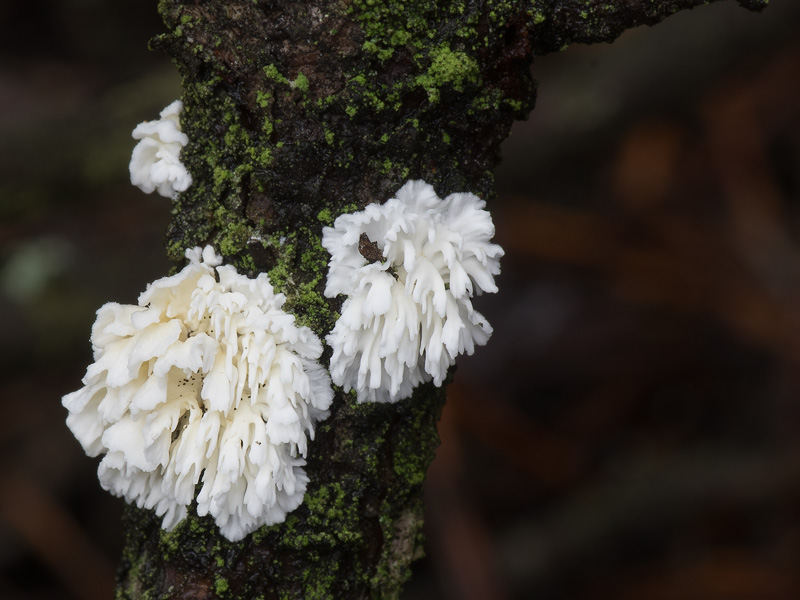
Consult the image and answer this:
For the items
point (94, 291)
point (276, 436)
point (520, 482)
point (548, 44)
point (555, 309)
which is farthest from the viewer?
point (555, 309)

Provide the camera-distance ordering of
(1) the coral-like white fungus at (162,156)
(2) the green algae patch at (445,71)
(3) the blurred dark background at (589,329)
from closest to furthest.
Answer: (2) the green algae patch at (445,71), (1) the coral-like white fungus at (162,156), (3) the blurred dark background at (589,329)

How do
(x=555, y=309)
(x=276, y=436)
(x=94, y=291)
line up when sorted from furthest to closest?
(x=555, y=309) → (x=94, y=291) → (x=276, y=436)

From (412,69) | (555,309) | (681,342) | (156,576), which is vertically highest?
(555,309)

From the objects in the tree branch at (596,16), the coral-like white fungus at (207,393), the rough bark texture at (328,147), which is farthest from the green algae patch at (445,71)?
the coral-like white fungus at (207,393)

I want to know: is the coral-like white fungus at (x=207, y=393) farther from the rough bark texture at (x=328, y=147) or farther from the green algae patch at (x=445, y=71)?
the green algae patch at (x=445, y=71)

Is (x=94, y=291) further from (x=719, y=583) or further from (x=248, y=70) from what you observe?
(x=719, y=583)

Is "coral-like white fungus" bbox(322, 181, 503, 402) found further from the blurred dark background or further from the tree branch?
the blurred dark background

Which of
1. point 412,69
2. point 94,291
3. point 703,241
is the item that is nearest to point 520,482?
point 703,241
